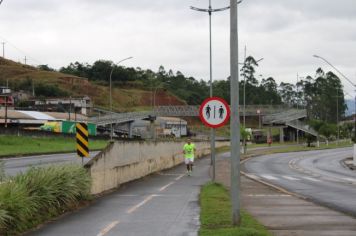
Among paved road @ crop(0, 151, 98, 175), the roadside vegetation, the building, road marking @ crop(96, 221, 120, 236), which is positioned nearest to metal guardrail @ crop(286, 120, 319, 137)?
the building

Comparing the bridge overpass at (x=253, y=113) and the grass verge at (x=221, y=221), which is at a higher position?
the bridge overpass at (x=253, y=113)

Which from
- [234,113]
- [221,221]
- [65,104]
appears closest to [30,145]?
[221,221]

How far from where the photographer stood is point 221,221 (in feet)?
36.3

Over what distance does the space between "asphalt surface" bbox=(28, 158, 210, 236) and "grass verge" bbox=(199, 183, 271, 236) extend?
0.21 m

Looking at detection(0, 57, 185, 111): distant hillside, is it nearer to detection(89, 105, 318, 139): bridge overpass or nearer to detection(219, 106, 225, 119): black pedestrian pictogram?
detection(89, 105, 318, 139): bridge overpass

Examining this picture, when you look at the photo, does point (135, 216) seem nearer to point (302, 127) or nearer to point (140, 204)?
point (140, 204)

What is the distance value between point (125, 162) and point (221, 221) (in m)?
10.8

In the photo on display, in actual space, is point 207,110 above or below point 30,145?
above

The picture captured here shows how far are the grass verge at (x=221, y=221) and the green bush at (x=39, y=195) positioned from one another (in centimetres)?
306

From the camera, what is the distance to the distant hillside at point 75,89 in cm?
15338

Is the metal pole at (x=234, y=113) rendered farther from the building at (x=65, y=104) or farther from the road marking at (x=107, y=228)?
the building at (x=65, y=104)

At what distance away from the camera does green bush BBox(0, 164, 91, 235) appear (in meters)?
10.0

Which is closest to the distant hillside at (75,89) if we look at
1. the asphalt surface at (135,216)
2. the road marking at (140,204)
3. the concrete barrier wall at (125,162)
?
the concrete barrier wall at (125,162)

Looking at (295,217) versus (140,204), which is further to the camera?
(140,204)
